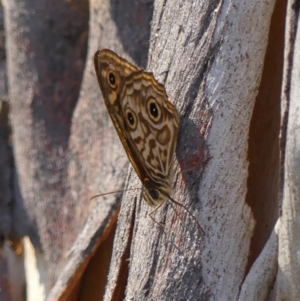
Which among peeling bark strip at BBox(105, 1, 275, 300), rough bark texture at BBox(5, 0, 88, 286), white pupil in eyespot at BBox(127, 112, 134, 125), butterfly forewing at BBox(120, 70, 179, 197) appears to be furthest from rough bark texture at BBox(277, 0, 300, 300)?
rough bark texture at BBox(5, 0, 88, 286)

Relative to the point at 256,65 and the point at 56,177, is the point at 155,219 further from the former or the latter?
the point at 56,177

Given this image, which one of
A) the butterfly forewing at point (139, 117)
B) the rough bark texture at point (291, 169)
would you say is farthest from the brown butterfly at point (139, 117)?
the rough bark texture at point (291, 169)

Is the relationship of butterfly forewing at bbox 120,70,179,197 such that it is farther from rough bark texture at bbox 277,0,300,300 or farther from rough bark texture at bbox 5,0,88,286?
rough bark texture at bbox 5,0,88,286

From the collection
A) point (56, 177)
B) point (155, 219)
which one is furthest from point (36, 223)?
point (155, 219)

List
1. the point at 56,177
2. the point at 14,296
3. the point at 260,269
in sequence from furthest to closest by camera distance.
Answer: the point at 14,296 → the point at 56,177 → the point at 260,269

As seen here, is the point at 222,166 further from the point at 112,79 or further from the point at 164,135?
the point at 112,79

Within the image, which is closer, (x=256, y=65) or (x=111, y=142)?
(x=256, y=65)

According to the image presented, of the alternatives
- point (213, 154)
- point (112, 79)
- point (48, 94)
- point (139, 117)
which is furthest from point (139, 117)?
point (48, 94)
